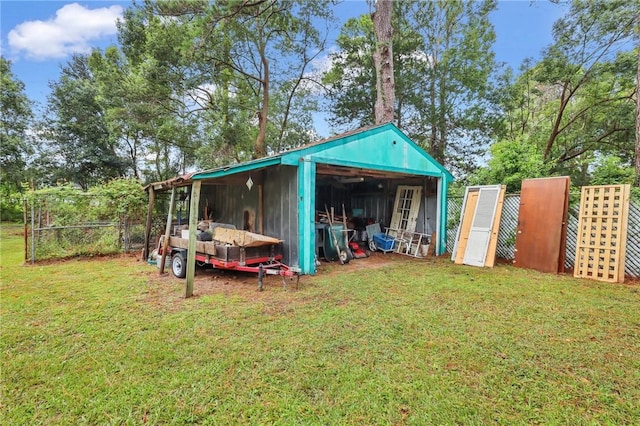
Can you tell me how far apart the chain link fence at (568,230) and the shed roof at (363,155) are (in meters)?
1.32

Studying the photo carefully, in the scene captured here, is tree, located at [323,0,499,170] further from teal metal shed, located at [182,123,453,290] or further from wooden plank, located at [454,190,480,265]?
wooden plank, located at [454,190,480,265]

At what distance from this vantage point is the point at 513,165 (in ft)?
24.8

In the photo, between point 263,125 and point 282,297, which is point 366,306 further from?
point 263,125

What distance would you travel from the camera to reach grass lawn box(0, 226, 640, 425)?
195 centimetres

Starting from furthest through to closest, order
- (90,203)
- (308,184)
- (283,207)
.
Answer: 1. (90,203)
2. (283,207)
3. (308,184)

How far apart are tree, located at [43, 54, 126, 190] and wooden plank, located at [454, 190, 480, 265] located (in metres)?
17.6

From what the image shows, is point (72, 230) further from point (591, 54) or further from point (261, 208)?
point (591, 54)

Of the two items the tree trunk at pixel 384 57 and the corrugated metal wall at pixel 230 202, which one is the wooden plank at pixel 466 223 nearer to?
the tree trunk at pixel 384 57

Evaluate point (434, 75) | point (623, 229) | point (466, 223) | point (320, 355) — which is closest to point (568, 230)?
point (623, 229)

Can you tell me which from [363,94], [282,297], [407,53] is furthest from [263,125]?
[282,297]

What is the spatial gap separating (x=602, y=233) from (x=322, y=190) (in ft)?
23.6

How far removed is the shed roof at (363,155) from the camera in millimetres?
5359

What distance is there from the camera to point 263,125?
45.7ft

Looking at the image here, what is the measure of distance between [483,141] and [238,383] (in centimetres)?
1530
